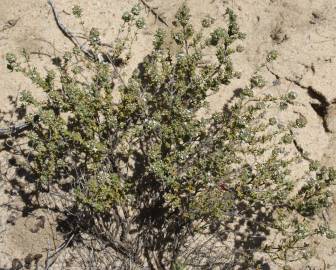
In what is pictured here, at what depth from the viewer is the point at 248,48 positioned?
5469 mm

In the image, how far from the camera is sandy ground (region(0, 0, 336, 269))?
5.32 m

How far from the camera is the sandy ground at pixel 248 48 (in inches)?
209

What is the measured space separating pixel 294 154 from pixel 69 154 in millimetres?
2196

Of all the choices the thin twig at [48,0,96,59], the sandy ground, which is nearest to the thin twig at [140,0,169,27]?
the sandy ground

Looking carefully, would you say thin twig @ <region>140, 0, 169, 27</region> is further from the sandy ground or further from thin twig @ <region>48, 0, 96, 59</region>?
thin twig @ <region>48, 0, 96, 59</region>

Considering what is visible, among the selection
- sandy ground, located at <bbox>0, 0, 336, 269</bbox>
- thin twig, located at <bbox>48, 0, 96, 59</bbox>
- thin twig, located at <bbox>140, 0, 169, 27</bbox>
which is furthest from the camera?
thin twig, located at <bbox>140, 0, 169, 27</bbox>

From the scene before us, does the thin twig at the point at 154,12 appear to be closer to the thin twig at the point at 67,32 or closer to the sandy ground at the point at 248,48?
the sandy ground at the point at 248,48

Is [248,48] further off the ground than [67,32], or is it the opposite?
[67,32]

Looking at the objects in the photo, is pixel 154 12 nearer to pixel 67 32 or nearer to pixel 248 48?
pixel 67 32

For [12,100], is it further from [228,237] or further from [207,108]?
[228,237]

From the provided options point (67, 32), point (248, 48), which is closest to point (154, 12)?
point (67, 32)

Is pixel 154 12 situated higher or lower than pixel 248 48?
higher

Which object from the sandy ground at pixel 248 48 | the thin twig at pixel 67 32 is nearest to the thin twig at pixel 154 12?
the sandy ground at pixel 248 48

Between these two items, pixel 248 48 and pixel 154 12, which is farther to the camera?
pixel 154 12
